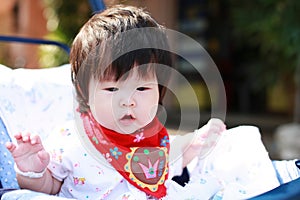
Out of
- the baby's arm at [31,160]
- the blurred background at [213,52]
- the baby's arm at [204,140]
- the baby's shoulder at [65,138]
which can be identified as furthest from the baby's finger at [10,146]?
the blurred background at [213,52]

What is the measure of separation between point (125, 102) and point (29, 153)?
221 mm

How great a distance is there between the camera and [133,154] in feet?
4.31

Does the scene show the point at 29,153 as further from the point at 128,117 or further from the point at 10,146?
the point at 128,117

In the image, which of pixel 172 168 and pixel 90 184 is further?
pixel 172 168

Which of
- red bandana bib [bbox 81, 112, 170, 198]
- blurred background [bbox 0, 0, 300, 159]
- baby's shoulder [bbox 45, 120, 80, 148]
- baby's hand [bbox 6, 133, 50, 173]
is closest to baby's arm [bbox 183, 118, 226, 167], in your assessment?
red bandana bib [bbox 81, 112, 170, 198]

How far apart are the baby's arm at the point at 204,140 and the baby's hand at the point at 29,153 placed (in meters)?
0.43

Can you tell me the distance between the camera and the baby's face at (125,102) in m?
1.22

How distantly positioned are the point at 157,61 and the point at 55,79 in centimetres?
53

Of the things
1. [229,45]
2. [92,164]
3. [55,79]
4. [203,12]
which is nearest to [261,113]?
[229,45]

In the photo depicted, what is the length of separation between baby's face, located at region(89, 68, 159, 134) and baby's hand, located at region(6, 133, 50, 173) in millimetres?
145

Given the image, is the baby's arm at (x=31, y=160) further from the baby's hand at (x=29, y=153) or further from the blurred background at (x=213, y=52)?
the blurred background at (x=213, y=52)

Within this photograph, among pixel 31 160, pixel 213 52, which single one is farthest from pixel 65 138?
pixel 213 52

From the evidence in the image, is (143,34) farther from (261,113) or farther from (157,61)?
(261,113)

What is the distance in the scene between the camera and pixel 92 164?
1309 millimetres
